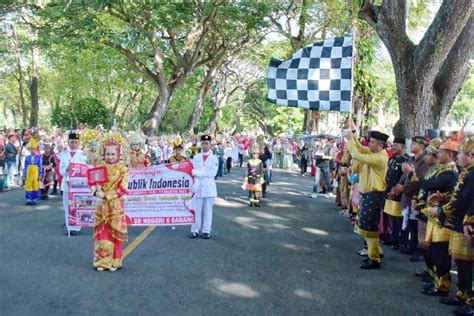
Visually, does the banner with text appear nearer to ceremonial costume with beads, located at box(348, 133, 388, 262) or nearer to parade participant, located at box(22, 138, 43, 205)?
ceremonial costume with beads, located at box(348, 133, 388, 262)

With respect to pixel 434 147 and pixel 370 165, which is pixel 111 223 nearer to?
pixel 370 165

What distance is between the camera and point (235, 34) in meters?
27.1

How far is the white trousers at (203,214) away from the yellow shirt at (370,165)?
3.04 metres

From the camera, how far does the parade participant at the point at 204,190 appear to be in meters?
9.74

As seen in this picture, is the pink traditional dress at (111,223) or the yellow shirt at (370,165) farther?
the yellow shirt at (370,165)

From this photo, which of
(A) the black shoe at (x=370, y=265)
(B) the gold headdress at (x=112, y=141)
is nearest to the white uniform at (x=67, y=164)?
(B) the gold headdress at (x=112, y=141)

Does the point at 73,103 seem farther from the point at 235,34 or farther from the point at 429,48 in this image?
the point at 429,48

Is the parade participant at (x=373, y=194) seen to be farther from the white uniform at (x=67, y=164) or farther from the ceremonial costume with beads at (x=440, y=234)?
the white uniform at (x=67, y=164)

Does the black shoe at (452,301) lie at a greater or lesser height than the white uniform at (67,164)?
lesser

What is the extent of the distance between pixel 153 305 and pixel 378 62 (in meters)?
31.2

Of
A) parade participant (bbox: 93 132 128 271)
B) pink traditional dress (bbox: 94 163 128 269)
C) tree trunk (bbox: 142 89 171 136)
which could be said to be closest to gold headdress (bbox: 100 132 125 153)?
parade participant (bbox: 93 132 128 271)

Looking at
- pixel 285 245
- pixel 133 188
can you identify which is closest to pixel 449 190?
pixel 285 245

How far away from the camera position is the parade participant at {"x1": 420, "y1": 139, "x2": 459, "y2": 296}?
6.40 m

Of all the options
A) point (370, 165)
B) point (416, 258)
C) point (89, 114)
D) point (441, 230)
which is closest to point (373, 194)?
point (370, 165)
